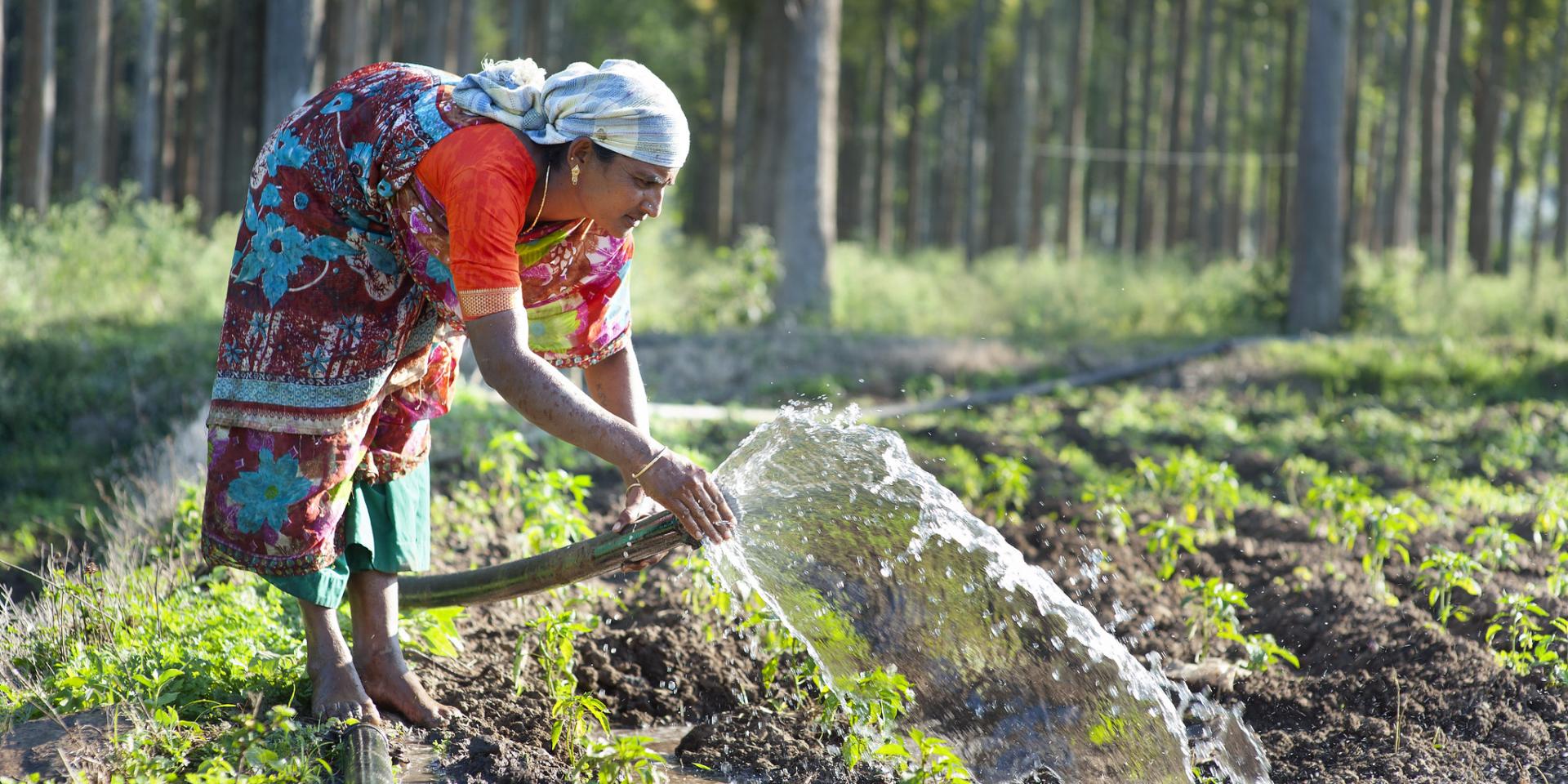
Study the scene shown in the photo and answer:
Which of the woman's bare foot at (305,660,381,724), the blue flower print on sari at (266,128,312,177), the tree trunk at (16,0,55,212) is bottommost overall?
the woman's bare foot at (305,660,381,724)

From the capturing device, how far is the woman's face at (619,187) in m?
2.52

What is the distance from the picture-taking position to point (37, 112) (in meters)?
13.6

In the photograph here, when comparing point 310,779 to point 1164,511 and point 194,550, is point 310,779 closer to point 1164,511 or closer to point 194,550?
point 194,550

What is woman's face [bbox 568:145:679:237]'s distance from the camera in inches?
99.2

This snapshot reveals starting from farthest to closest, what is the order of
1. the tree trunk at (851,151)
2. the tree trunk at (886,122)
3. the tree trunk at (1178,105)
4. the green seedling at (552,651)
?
the tree trunk at (851,151), the tree trunk at (886,122), the tree trunk at (1178,105), the green seedling at (552,651)

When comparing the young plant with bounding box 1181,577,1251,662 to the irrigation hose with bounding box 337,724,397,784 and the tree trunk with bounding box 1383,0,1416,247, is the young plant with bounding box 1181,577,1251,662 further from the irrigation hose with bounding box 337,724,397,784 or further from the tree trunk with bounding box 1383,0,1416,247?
the tree trunk with bounding box 1383,0,1416,247

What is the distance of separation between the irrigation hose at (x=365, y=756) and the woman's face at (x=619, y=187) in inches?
45.6

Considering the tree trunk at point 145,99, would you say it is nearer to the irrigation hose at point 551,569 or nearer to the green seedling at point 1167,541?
the irrigation hose at point 551,569

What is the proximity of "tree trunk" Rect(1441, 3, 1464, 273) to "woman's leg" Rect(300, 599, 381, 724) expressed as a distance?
63.4 feet

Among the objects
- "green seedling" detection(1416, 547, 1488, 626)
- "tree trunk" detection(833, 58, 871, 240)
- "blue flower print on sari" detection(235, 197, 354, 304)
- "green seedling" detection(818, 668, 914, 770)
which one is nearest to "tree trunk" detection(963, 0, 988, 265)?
"tree trunk" detection(833, 58, 871, 240)

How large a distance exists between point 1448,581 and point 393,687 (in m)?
2.79

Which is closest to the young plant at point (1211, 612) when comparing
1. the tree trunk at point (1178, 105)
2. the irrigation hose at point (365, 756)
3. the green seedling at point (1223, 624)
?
the green seedling at point (1223, 624)

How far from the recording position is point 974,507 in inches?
214

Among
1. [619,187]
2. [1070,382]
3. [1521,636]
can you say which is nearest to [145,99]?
[1070,382]
